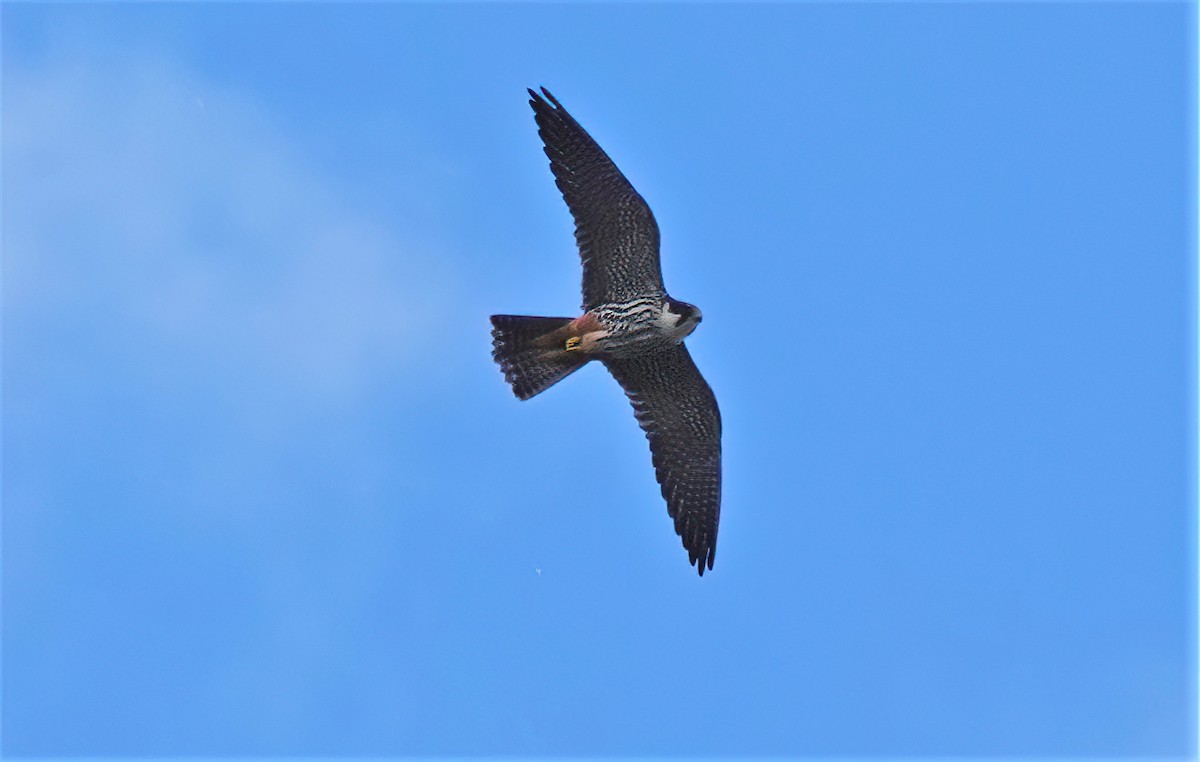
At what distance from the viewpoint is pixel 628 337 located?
1952cm

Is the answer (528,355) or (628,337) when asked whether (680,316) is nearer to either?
(628,337)

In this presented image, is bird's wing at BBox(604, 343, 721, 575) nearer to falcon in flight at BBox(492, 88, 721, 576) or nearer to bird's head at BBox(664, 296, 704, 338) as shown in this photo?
falcon in flight at BBox(492, 88, 721, 576)

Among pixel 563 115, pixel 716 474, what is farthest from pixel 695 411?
pixel 563 115

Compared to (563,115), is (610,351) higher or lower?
lower

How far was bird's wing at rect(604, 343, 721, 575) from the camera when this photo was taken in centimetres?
2033

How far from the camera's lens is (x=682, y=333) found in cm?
1950

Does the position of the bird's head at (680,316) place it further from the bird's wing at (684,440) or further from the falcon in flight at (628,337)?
the bird's wing at (684,440)

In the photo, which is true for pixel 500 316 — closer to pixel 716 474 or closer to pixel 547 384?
pixel 547 384

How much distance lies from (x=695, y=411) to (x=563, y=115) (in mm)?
3453

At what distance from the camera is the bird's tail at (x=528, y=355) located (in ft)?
64.9

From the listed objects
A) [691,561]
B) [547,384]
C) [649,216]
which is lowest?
[691,561]

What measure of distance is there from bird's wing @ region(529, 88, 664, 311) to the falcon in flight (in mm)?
10

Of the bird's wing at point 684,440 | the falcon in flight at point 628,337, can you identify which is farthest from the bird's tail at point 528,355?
the bird's wing at point 684,440

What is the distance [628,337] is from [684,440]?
5.15 ft
